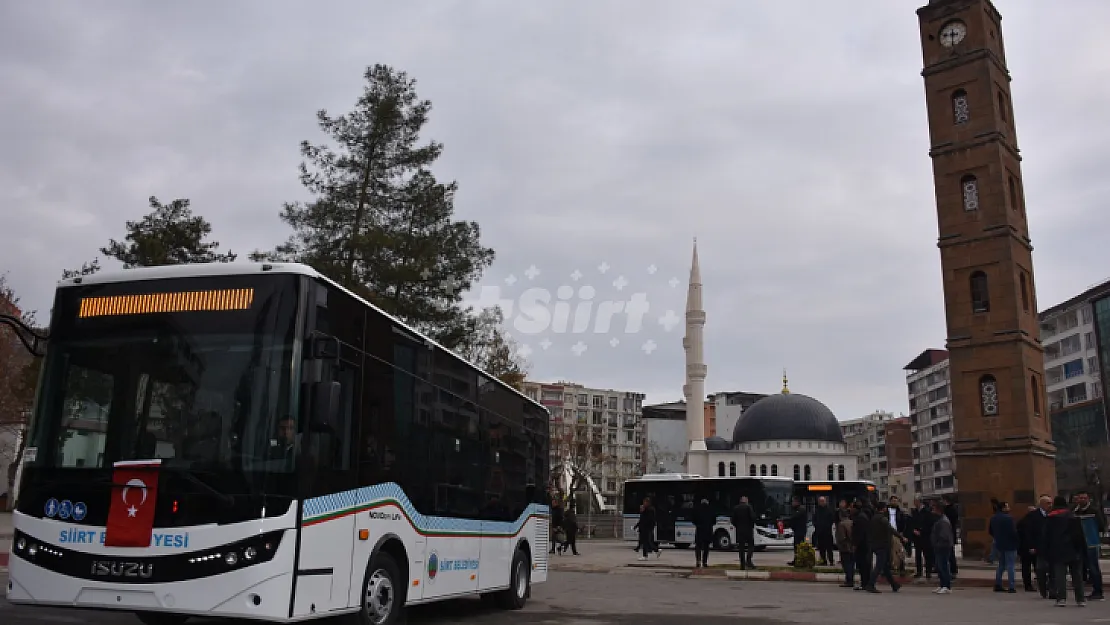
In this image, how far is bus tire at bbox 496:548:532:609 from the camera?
536 inches

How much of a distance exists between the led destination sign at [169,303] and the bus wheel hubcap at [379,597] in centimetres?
295

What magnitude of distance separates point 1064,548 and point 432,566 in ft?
34.2

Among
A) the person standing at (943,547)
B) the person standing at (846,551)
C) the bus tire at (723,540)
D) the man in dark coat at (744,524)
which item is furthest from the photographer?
the bus tire at (723,540)

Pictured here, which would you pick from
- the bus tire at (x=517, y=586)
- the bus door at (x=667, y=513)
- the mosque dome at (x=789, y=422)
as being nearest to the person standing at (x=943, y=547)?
the bus tire at (x=517, y=586)

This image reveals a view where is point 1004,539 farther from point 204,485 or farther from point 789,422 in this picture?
point 789,422

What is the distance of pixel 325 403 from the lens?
24.9 ft

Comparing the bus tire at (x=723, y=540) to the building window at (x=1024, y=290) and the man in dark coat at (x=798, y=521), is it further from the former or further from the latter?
the building window at (x=1024, y=290)

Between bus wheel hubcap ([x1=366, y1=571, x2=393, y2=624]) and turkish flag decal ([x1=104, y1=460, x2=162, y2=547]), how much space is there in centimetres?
218

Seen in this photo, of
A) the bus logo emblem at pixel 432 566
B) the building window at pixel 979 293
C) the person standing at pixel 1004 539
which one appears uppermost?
the building window at pixel 979 293

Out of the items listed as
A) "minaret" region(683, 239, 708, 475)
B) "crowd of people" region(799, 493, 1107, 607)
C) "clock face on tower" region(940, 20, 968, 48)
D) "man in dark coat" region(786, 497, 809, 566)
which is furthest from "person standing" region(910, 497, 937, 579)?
"minaret" region(683, 239, 708, 475)

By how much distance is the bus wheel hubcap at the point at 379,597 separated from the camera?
8.97 metres

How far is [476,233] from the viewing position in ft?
109

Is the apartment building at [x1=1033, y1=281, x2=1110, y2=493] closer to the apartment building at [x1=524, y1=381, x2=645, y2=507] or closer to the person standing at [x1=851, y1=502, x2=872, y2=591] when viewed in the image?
the apartment building at [x1=524, y1=381, x2=645, y2=507]

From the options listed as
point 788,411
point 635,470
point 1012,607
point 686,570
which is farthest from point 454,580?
point 635,470
